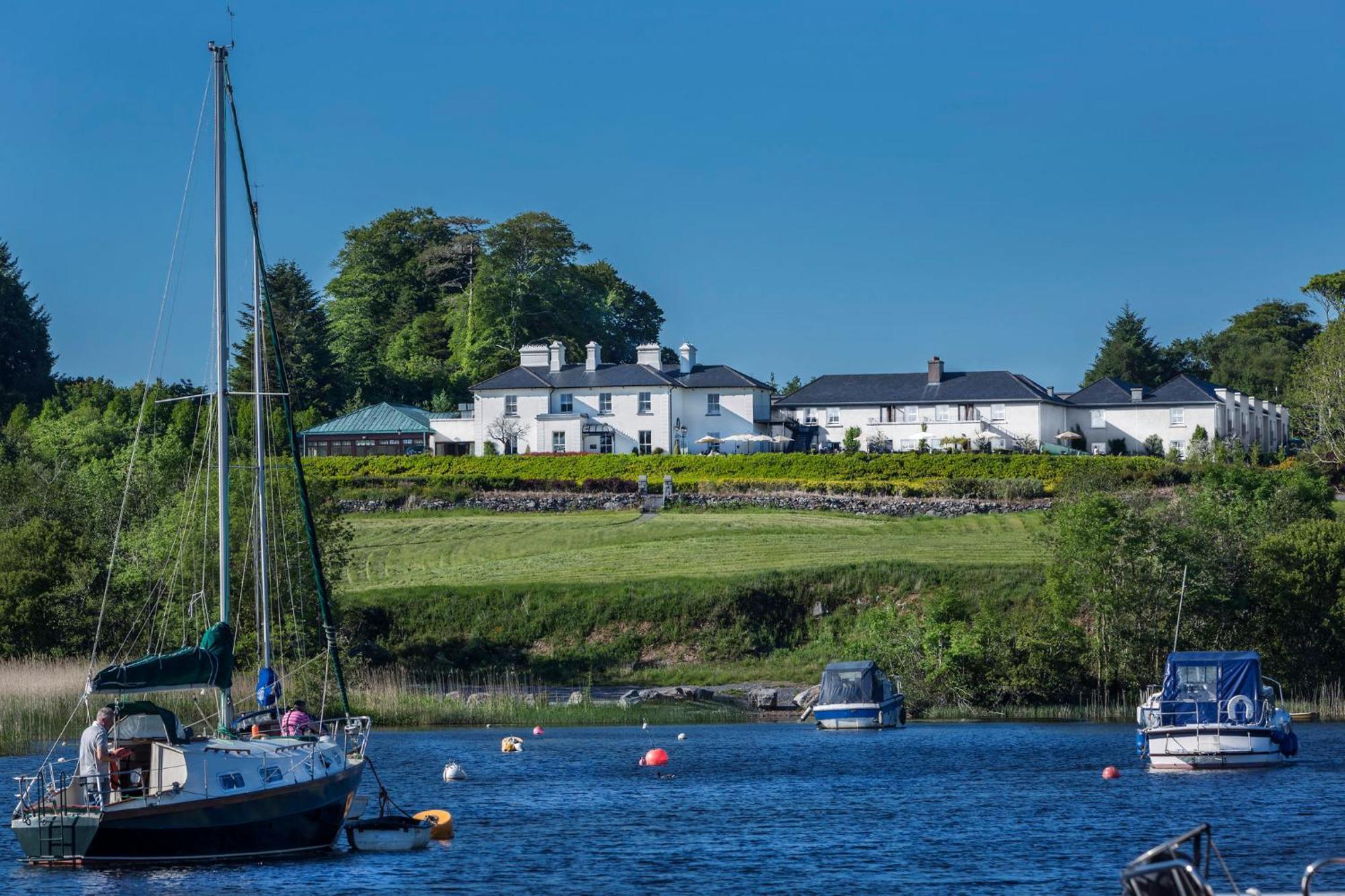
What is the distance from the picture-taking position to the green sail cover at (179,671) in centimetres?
3247

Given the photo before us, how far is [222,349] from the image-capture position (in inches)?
1380

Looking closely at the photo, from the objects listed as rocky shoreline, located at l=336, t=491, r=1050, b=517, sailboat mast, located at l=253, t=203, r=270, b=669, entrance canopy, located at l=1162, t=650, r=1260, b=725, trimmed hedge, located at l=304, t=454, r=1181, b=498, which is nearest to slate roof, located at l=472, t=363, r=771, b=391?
trimmed hedge, located at l=304, t=454, r=1181, b=498

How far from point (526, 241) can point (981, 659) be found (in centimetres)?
10003

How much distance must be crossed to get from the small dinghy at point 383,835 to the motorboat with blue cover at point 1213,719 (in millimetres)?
22984

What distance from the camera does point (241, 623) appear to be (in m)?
Answer: 67.2

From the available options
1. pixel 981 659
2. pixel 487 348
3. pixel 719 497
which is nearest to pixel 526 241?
pixel 487 348

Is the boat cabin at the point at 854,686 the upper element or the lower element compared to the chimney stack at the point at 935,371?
lower

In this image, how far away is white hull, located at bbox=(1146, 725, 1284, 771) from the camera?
160ft

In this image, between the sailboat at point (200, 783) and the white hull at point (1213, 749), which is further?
the white hull at point (1213, 749)

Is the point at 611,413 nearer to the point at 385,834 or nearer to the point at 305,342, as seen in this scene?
the point at 305,342

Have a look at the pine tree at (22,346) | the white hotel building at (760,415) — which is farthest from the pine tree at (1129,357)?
the pine tree at (22,346)

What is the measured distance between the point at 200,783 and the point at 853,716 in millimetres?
33737

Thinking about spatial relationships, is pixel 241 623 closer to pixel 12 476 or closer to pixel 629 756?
pixel 629 756

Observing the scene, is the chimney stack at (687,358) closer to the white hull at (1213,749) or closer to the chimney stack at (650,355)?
the chimney stack at (650,355)
